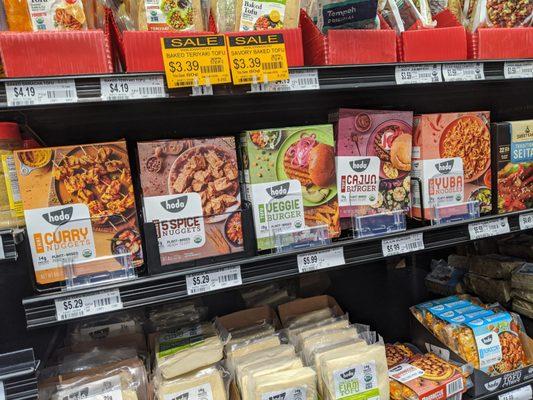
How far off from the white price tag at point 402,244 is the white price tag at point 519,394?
548 mm

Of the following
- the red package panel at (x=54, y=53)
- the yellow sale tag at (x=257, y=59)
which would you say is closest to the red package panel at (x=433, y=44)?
the yellow sale tag at (x=257, y=59)

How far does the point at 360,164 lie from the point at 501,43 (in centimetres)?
55

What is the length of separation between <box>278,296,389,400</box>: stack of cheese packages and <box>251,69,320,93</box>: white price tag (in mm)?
717

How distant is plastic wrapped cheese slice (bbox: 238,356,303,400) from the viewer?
1069 millimetres

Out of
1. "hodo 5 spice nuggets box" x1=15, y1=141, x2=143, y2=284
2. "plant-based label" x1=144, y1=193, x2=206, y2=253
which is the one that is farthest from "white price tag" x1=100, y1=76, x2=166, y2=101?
"plant-based label" x1=144, y1=193, x2=206, y2=253

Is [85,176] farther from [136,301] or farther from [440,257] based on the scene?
[440,257]

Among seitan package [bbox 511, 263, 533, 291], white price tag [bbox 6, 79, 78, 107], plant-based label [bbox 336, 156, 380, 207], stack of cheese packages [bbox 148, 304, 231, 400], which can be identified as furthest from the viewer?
seitan package [bbox 511, 263, 533, 291]

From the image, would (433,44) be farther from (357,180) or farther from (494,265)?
(494,265)

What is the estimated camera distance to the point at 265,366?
1.11 metres

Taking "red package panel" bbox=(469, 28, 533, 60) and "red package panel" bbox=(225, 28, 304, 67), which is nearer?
"red package panel" bbox=(225, 28, 304, 67)

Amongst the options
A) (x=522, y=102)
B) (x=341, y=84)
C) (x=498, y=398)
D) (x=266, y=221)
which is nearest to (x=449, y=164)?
(x=341, y=84)

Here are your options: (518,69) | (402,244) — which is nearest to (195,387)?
(402,244)

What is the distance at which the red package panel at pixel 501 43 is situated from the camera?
1.20 m

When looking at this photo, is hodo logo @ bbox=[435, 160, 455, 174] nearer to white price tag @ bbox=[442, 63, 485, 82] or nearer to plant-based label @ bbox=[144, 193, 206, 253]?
white price tag @ bbox=[442, 63, 485, 82]
